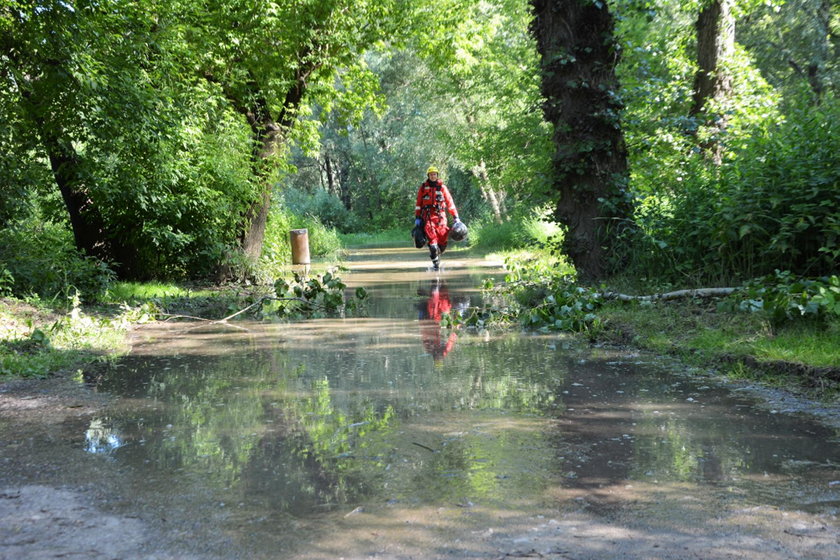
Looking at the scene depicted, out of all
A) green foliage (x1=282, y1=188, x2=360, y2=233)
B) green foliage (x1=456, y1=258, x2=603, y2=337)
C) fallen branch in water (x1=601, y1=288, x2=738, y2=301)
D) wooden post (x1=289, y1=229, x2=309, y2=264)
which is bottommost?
green foliage (x1=456, y1=258, x2=603, y2=337)

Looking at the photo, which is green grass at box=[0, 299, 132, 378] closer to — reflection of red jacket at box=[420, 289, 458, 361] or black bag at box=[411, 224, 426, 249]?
reflection of red jacket at box=[420, 289, 458, 361]

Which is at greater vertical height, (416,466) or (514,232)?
(514,232)

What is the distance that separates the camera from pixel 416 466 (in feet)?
13.2

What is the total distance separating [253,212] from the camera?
56.3 feet

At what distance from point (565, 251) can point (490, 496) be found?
8249 millimetres

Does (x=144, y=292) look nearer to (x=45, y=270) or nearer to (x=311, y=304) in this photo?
(x=45, y=270)

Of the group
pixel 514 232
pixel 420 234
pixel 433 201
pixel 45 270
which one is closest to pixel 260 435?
pixel 45 270

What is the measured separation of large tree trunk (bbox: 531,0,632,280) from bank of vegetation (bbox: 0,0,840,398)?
0.03 metres

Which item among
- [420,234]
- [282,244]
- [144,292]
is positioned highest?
[420,234]

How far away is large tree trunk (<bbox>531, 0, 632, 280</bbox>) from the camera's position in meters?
11.0

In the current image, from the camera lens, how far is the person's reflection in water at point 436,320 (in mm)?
7879

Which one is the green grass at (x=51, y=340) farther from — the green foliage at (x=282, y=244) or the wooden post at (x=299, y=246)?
the wooden post at (x=299, y=246)

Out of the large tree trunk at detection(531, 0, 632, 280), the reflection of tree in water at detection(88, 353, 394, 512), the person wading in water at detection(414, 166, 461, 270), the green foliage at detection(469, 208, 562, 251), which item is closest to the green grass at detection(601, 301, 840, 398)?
the large tree trunk at detection(531, 0, 632, 280)

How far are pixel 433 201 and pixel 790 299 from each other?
11835mm
